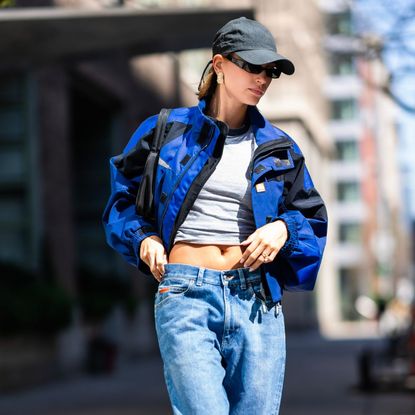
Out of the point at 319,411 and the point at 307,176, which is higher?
the point at 307,176

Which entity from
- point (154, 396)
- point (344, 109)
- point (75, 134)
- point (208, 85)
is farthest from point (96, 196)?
point (344, 109)

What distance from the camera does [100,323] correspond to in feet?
82.3

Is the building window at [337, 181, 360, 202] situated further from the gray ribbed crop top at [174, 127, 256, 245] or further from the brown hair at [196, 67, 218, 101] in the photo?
the gray ribbed crop top at [174, 127, 256, 245]

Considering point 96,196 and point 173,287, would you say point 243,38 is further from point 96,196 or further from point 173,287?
point 96,196

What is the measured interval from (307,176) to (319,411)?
9.66 meters

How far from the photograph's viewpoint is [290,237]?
350cm

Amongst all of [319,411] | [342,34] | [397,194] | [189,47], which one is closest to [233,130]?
[189,47]

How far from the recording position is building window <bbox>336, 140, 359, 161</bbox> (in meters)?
103

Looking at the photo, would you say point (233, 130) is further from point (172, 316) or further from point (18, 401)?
point (18, 401)

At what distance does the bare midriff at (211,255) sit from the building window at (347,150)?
100 meters

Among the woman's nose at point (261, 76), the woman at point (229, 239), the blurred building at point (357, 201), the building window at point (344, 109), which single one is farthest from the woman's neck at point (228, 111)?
the building window at point (344, 109)

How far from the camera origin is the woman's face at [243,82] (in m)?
3.54

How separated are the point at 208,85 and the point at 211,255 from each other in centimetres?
63

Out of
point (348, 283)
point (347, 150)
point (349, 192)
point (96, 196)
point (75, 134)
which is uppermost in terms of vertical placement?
point (75, 134)
